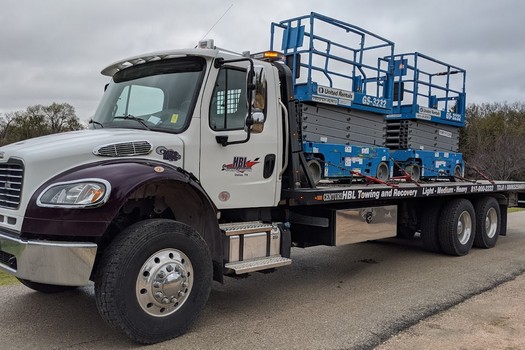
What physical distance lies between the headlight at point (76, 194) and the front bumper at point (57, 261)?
0.29 metres

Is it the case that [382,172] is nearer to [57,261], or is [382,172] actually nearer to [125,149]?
[125,149]

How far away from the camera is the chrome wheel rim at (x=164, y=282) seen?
3969mm

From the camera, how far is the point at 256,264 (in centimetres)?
479

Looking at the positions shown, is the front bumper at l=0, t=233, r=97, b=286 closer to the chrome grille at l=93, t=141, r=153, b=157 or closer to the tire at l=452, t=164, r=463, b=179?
the chrome grille at l=93, t=141, r=153, b=157

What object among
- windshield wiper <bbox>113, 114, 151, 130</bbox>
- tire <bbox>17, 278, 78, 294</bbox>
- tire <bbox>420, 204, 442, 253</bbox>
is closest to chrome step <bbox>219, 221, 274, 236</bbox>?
windshield wiper <bbox>113, 114, 151, 130</bbox>

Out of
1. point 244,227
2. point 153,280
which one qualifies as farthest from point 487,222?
point 153,280

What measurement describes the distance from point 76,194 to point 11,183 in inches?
28.8

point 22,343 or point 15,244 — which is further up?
point 15,244

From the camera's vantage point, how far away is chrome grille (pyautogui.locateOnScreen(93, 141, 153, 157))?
410 cm

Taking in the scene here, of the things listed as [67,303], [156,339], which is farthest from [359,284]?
[67,303]

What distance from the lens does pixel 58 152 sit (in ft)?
12.9

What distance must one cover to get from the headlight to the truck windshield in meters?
0.99

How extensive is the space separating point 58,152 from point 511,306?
15.8ft

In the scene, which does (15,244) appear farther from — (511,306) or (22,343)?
(511,306)
